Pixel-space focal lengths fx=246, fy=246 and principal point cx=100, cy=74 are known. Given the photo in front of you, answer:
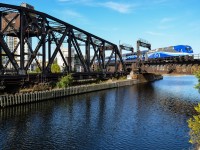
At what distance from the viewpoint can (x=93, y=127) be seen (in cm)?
2981

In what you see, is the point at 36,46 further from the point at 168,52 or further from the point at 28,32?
the point at 168,52

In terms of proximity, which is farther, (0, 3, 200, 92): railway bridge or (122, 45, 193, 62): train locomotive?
(122, 45, 193, 62): train locomotive

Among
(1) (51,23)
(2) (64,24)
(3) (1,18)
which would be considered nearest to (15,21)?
(3) (1,18)

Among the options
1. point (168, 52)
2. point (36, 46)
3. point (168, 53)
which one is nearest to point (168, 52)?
point (168, 52)

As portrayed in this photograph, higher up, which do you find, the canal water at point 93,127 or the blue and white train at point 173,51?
the blue and white train at point 173,51

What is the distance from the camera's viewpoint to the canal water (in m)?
23.7

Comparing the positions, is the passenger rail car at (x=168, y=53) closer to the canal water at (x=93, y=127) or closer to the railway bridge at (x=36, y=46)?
the railway bridge at (x=36, y=46)

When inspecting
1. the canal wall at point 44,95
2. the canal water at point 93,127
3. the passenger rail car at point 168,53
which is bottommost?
the canal water at point 93,127

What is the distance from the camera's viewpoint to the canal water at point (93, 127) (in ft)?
77.9

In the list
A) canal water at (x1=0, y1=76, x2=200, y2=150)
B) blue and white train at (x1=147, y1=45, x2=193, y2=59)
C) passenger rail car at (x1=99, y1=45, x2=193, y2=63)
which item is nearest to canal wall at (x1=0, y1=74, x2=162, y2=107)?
canal water at (x1=0, y1=76, x2=200, y2=150)

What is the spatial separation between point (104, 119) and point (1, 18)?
35031 millimetres

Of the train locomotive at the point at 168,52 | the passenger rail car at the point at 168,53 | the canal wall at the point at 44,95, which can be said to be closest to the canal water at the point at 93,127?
the canal wall at the point at 44,95

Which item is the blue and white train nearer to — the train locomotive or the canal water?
the train locomotive

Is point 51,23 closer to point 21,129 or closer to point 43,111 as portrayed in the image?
point 43,111
